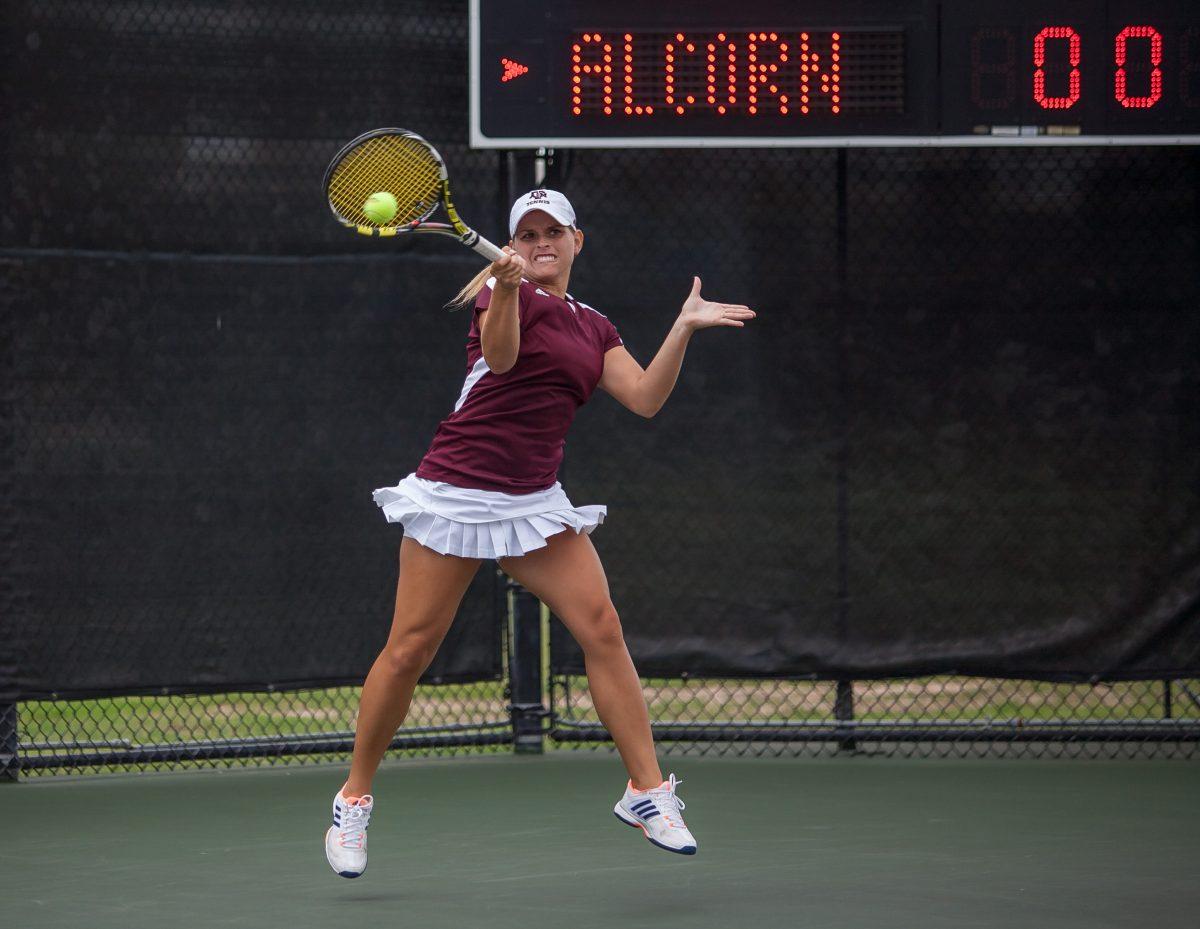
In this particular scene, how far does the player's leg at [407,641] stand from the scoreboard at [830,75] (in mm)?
2146

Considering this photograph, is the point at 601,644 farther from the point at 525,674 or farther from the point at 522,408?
the point at 525,674

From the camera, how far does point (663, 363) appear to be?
472 centimetres

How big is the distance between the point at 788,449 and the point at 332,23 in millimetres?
2233

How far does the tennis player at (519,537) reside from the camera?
4699mm

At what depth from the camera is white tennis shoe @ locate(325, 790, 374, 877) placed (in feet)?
15.4

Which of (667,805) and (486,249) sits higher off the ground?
(486,249)

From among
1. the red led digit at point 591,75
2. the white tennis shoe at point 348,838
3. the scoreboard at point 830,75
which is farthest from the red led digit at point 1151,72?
the white tennis shoe at point 348,838

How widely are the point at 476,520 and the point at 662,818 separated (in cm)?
87

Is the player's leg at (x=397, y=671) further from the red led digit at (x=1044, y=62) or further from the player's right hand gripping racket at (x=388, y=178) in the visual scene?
the red led digit at (x=1044, y=62)

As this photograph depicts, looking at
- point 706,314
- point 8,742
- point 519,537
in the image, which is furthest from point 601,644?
point 8,742

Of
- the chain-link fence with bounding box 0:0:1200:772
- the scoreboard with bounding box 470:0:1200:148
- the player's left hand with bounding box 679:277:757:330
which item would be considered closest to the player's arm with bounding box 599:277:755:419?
the player's left hand with bounding box 679:277:757:330

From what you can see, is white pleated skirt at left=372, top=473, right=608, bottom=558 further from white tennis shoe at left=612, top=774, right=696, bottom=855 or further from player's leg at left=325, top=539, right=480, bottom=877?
white tennis shoe at left=612, top=774, right=696, bottom=855

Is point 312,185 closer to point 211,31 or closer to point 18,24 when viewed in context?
point 211,31

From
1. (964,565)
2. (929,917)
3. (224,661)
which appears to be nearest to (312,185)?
(224,661)
